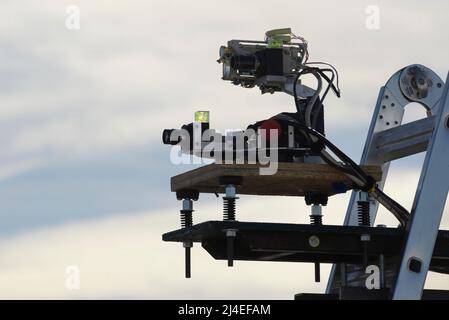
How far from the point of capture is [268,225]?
15391mm

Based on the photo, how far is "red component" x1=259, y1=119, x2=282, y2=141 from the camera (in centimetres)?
1584

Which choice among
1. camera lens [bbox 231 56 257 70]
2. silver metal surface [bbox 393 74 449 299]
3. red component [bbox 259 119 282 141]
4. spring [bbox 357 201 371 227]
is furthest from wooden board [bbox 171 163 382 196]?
camera lens [bbox 231 56 257 70]

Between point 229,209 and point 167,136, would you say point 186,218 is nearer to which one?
point 229,209

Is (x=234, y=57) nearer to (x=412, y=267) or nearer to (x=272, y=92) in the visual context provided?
(x=272, y=92)

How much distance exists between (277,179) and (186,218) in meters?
1.16

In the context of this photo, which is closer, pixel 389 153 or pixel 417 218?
pixel 417 218

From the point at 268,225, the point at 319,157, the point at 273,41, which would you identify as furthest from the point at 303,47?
the point at 268,225

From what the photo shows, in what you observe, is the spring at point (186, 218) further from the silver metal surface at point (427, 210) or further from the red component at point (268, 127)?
the silver metal surface at point (427, 210)

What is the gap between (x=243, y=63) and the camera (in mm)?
16516

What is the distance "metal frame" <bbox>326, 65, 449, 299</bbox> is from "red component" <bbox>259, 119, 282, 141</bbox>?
1.66 meters

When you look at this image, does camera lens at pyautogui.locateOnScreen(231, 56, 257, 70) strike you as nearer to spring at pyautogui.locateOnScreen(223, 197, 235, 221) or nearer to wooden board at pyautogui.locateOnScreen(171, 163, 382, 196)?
wooden board at pyautogui.locateOnScreen(171, 163, 382, 196)

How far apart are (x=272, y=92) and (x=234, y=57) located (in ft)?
2.00

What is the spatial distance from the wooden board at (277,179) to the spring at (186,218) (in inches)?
11.1
